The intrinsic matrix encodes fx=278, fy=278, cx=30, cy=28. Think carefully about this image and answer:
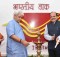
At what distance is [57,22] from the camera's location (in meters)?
4.67

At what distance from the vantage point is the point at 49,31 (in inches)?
184

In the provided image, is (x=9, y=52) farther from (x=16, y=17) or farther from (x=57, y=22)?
(x=57, y=22)

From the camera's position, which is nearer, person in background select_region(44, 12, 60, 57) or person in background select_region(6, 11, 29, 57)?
person in background select_region(6, 11, 29, 57)

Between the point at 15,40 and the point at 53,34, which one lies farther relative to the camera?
the point at 53,34

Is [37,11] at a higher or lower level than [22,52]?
higher

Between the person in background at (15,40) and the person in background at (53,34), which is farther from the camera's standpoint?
the person in background at (53,34)

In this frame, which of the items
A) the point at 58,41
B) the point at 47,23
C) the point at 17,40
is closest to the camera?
the point at 17,40

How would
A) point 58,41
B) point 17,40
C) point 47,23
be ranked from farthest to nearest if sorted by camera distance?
point 47,23 < point 58,41 < point 17,40

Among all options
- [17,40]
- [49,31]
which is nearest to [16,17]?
[17,40]

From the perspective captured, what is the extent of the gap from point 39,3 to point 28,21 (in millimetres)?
393

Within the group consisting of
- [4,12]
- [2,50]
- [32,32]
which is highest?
[4,12]

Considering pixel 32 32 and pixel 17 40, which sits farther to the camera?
pixel 32 32

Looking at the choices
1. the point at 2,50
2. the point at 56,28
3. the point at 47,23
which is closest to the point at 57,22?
the point at 56,28

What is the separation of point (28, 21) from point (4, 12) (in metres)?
0.48
